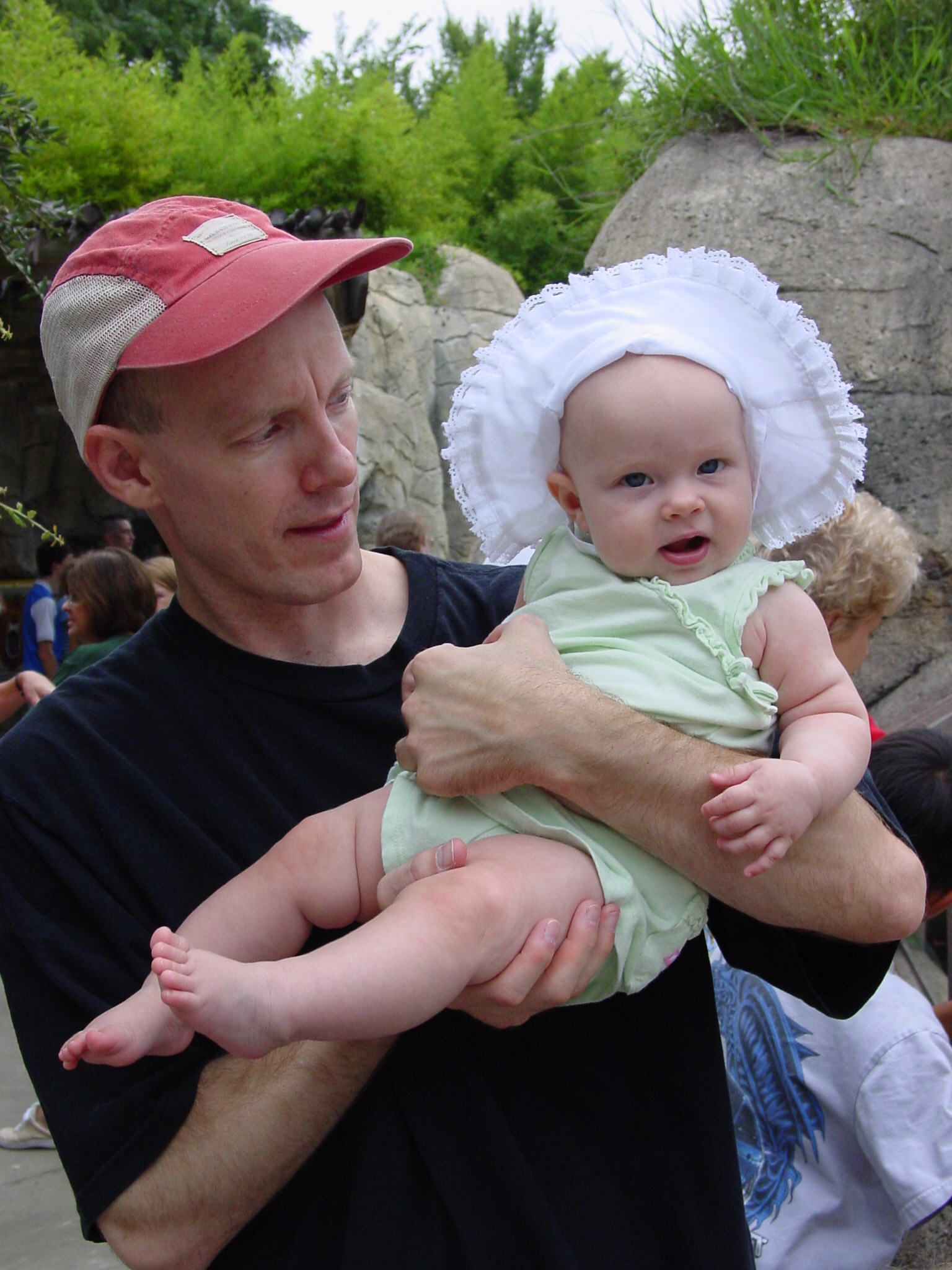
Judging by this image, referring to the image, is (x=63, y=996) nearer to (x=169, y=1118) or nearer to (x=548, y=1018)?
(x=169, y=1118)

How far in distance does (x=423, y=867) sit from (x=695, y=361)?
28.7 inches

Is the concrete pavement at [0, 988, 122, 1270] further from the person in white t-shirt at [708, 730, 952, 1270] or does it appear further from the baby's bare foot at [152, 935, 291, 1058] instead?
the baby's bare foot at [152, 935, 291, 1058]

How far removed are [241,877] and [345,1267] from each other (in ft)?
1.42

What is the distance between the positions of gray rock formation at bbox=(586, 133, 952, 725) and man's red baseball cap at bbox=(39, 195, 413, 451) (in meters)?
3.93

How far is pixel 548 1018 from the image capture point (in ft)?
4.60

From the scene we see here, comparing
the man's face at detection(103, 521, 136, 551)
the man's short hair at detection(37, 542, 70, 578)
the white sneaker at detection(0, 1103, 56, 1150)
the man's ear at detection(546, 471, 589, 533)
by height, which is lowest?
the white sneaker at detection(0, 1103, 56, 1150)

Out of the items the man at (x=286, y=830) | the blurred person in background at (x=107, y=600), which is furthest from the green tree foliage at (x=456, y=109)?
the man at (x=286, y=830)

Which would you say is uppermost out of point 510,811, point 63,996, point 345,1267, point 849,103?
point 849,103

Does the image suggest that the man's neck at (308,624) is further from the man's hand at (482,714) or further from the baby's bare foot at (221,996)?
the baby's bare foot at (221,996)

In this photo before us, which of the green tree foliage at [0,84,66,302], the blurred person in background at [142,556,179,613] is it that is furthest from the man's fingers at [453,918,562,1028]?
the blurred person in background at [142,556,179,613]

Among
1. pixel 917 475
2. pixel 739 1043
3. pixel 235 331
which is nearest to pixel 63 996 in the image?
pixel 235 331

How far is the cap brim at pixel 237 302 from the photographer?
4.54ft

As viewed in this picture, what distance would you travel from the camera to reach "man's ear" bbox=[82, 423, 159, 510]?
1.53 meters

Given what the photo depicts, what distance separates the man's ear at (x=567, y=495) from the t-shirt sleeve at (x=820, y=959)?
0.52 metres
